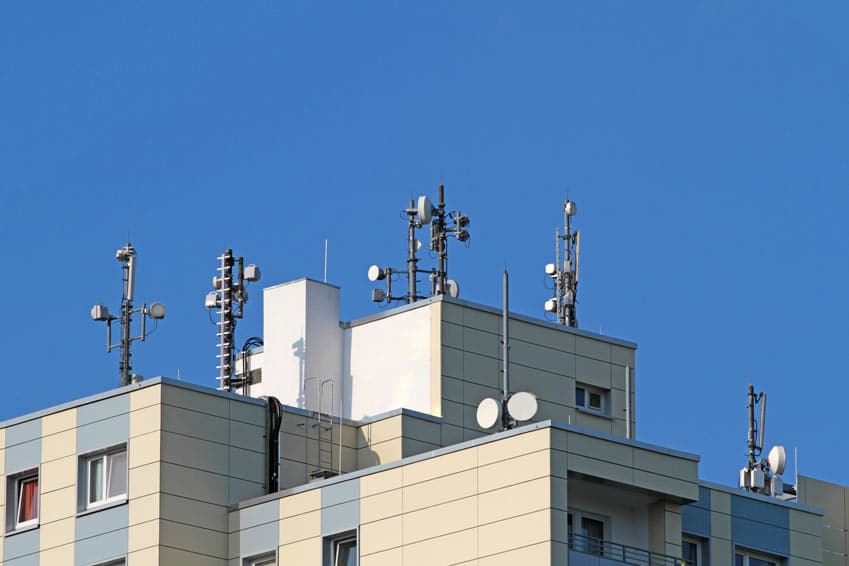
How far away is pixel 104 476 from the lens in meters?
64.4

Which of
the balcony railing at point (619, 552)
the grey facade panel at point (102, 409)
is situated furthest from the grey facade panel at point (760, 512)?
the grey facade panel at point (102, 409)

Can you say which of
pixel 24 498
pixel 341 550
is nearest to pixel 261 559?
pixel 341 550

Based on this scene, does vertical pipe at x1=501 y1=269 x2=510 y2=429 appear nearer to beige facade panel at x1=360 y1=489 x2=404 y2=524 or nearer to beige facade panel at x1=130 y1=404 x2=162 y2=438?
beige facade panel at x1=360 y1=489 x2=404 y2=524

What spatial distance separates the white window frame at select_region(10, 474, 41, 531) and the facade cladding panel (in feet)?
0.23

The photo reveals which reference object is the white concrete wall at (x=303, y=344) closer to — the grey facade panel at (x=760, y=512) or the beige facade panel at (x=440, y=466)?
the beige facade panel at (x=440, y=466)

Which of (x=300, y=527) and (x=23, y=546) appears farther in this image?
(x=23, y=546)

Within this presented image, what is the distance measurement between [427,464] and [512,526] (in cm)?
307

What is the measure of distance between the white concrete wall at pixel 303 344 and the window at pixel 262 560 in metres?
7.58

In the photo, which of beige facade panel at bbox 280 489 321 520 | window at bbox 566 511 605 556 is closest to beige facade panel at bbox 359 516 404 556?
beige facade panel at bbox 280 489 321 520

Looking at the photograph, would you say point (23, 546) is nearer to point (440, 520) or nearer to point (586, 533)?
point (440, 520)

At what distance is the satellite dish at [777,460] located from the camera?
76.2m

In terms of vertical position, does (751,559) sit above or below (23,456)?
below

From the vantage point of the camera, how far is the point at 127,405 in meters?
63.8

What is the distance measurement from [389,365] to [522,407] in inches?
355
